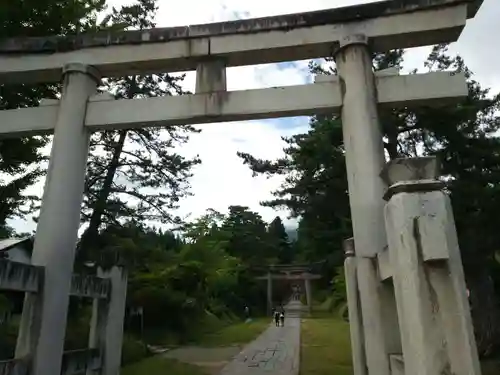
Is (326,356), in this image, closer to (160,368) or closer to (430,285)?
(160,368)

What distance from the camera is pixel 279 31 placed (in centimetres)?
475

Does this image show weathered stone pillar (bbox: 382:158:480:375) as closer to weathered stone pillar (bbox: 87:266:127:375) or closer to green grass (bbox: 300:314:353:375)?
weathered stone pillar (bbox: 87:266:127:375)

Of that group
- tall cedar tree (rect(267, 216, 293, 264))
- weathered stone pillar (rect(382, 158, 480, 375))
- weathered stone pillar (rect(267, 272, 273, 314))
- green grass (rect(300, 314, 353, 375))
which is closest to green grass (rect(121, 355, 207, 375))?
green grass (rect(300, 314, 353, 375))

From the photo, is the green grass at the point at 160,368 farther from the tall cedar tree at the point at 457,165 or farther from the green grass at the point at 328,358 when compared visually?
the tall cedar tree at the point at 457,165

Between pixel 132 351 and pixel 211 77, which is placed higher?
pixel 211 77

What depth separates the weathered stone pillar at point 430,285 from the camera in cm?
193

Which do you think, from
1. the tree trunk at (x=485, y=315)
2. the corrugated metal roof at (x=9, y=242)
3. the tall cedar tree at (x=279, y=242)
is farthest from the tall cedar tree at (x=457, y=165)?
the tall cedar tree at (x=279, y=242)

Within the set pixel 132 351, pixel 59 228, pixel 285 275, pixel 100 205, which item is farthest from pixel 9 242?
pixel 285 275

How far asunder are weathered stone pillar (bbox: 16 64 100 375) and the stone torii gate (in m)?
0.01

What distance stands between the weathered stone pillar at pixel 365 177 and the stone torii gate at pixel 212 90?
0.04ft

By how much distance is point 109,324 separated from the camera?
17.8 ft

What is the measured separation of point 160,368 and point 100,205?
4395 millimetres

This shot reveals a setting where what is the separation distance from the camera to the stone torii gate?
404 cm

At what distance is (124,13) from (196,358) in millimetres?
10697
